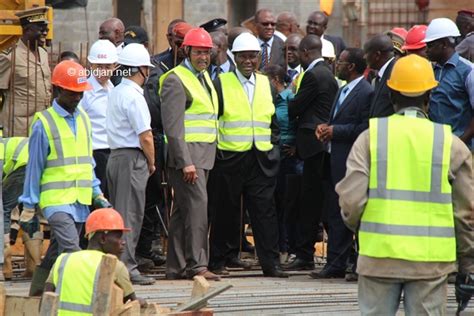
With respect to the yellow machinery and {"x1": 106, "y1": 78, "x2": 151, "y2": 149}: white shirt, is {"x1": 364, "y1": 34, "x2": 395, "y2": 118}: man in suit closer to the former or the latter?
{"x1": 106, "y1": 78, "x2": 151, "y2": 149}: white shirt

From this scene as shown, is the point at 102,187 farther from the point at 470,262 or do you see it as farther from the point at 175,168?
the point at 470,262

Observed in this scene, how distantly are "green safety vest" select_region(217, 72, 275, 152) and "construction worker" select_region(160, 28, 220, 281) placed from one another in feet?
0.80

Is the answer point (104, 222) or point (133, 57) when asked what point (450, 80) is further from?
point (104, 222)

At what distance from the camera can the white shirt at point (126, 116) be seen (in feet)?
47.4

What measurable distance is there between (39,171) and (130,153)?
6.55ft

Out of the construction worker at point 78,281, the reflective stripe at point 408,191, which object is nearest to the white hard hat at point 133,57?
the construction worker at point 78,281

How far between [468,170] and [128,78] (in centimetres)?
554

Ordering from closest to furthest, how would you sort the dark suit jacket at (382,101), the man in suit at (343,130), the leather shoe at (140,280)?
the dark suit jacket at (382,101), the leather shoe at (140,280), the man in suit at (343,130)

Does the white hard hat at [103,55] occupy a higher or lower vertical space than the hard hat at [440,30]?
lower

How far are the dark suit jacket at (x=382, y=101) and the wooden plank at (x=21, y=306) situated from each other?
4.13m

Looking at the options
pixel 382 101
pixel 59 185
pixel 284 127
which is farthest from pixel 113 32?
pixel 59 185

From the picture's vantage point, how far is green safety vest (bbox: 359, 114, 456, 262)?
382 inches

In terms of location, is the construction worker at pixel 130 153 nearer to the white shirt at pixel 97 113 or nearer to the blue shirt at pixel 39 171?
the white shirt at pixel 97 113

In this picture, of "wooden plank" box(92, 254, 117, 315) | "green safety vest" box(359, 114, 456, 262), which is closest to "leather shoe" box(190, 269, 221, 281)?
"wooden plank" box(92, 254, 117, 315)
